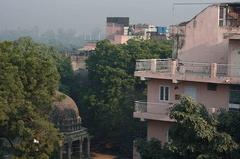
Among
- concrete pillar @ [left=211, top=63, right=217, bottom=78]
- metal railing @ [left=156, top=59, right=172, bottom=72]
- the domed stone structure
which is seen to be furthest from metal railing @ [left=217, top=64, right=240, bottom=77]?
the domed stone structure

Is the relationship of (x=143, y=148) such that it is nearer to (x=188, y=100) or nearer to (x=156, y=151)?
(x=156, y=151)

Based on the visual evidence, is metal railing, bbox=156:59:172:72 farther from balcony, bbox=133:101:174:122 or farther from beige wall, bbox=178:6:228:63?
balcony, bbox=133:101:174:122

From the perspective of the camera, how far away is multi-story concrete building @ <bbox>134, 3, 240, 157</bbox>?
23.9m

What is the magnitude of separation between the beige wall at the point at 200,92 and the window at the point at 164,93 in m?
0.15

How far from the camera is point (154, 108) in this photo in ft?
84.2

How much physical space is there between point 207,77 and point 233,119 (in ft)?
18.1

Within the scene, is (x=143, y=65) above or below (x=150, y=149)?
above

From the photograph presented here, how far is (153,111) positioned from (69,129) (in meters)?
13.9

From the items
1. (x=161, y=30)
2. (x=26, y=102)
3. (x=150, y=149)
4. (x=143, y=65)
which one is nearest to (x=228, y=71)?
(x=143, y=65)

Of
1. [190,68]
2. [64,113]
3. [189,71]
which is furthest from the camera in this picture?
[64,113]

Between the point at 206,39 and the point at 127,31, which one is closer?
the point at 206,39

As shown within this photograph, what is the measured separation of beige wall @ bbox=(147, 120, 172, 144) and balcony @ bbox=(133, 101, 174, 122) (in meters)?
0.65

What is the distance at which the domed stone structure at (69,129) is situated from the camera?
37438mm

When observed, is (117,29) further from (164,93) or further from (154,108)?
(154,108)
